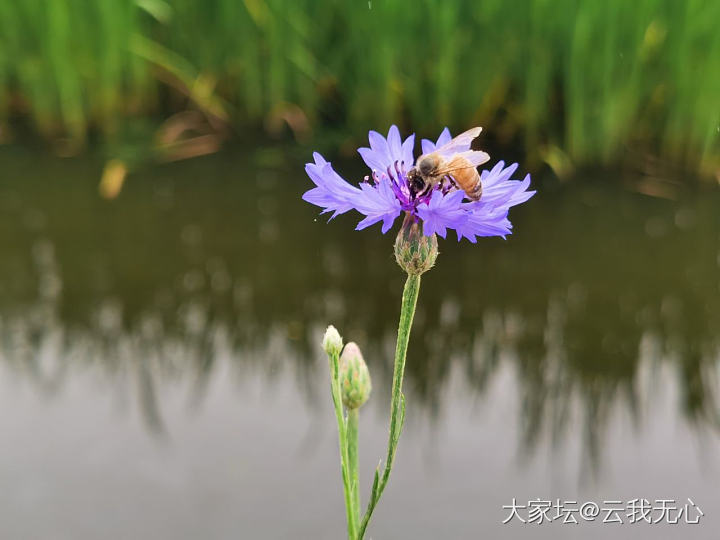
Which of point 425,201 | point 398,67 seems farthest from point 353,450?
point 398,67

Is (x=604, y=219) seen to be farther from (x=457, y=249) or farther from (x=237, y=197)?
(x=237, y=197)

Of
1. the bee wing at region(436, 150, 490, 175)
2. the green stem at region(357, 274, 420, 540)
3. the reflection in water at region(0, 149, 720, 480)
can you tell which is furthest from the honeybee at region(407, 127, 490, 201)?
the reflection in water at region(0, 149, 720, 480)

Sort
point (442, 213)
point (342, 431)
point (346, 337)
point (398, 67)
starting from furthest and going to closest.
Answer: point (398, 67) < point (346, 337) < point (342, 431) < point (442, 213)

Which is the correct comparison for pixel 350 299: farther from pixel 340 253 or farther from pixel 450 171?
pixel 450 171

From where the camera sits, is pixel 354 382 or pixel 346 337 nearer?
pixel 354 382

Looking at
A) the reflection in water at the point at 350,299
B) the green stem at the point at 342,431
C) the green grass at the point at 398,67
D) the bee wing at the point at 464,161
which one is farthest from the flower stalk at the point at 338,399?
the green grass at the point at 398,67

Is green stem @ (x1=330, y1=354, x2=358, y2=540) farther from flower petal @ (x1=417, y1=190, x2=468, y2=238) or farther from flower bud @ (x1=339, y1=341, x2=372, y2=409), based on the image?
flower petal @ (x1=417, y1=190, x2=468, y2=238)

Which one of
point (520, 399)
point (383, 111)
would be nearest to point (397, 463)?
point (520, 399)
